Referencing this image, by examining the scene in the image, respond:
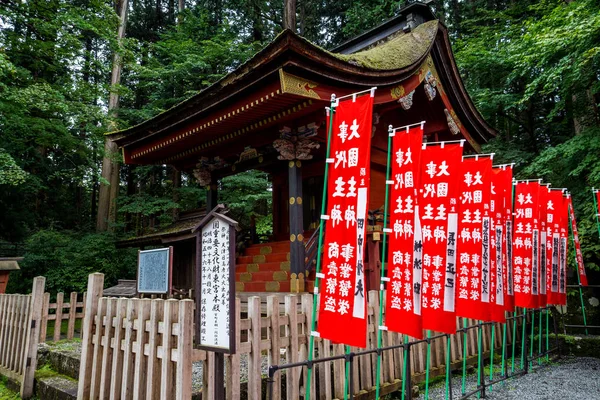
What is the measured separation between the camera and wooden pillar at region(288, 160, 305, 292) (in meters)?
7.27

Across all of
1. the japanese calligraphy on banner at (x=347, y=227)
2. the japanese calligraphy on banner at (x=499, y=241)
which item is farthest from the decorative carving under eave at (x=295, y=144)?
the japanese calligraphy on banner at (x=347, y=227)

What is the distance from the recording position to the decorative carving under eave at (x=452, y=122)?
31.9 feet

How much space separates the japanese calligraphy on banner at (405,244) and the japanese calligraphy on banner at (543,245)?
4.09 meters

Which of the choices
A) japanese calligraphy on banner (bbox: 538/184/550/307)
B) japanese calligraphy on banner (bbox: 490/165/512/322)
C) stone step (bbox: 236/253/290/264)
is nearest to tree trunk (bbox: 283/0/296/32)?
stone step (bbox: 236/253/290/264)

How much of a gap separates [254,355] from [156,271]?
110 inches

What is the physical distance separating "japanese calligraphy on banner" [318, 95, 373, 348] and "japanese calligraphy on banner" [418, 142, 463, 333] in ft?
3.88

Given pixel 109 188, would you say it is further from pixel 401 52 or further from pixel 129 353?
pixel 129 353

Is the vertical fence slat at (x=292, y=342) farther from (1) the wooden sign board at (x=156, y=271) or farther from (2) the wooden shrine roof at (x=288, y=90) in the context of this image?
(2) the wooden shrine roof at (x=288, y=90)

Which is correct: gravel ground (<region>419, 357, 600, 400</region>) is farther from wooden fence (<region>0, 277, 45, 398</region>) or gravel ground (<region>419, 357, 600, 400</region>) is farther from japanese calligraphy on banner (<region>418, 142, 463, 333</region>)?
wooden fence (<region>0, 277, 45, 398</region>)

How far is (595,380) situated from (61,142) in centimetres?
1374

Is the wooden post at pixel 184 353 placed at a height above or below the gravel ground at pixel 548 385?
above

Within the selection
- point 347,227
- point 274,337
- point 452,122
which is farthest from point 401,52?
point 274,337

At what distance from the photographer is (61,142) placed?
11.8 meters

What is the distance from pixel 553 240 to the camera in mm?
7809
